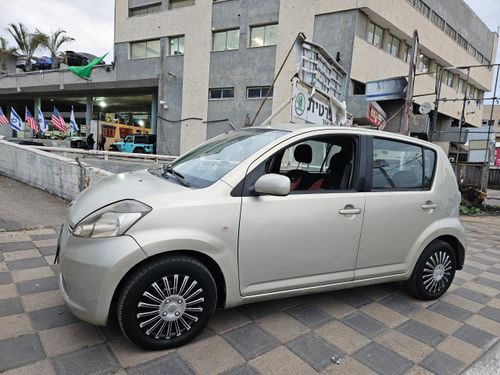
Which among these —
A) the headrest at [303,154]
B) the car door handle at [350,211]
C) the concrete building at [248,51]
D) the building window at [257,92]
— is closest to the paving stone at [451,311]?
the car door handle at [350,211]

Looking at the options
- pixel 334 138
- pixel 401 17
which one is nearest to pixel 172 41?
pixel 401 17

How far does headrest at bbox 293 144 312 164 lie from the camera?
11.7 feet

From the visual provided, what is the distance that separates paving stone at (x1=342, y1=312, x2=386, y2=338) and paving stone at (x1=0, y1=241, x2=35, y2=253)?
12.1ft

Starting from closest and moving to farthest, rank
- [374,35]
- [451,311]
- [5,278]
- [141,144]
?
[5,278]
[451,311]
[374,35]
[141,144]

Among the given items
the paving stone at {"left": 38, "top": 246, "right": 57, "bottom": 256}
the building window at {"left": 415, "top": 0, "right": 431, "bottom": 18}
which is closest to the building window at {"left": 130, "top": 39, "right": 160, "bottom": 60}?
the building window at {"left": 415, "top": 0, "right": 431, "bottom": 18}

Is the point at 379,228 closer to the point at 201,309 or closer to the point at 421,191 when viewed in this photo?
the point at 421,191

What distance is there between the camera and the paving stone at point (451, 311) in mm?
3282

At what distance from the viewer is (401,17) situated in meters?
18.8

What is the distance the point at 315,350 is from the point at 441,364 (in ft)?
2.94

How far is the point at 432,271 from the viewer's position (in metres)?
3.50

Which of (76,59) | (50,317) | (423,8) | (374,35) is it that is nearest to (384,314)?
(50,317)

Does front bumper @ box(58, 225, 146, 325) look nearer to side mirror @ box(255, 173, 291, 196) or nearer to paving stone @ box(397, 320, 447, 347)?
side mirror @ box(255, 173, 291, 196)

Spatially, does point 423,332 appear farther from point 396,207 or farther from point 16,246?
point 16,246

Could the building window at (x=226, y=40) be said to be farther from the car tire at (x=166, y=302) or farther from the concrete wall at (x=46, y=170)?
the car tire at (x=166, y=302)
